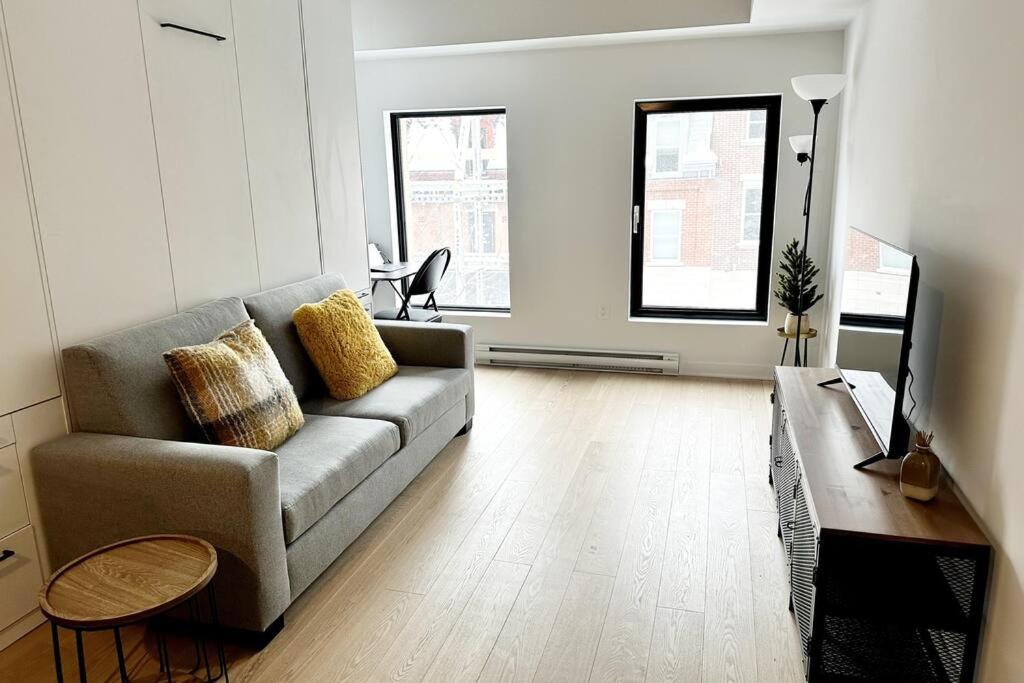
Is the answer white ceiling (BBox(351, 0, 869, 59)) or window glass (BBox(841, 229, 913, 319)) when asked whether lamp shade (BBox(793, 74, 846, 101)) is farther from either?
window glass (BBox(841, 229, 913, 319))

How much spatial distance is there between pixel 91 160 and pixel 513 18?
295 centimetres

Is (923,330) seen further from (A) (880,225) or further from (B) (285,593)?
(B) (285,593)

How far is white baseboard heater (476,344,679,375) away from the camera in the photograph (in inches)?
203

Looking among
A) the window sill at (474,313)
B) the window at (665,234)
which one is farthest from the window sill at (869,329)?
the window sill at (474,313)

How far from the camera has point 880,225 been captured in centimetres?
316

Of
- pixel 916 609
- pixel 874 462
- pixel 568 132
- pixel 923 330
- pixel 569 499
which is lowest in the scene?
pixel 569 499

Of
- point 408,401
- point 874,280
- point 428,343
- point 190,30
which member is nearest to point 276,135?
point 190,30

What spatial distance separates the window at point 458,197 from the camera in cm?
543

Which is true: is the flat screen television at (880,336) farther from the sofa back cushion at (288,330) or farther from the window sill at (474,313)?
the window sill at (474,313)

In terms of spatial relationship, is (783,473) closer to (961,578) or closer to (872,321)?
(872,321)

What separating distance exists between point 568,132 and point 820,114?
5.35 ft

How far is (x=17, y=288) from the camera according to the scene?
221 centimetres

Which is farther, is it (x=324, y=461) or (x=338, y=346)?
(x=338, y=346)

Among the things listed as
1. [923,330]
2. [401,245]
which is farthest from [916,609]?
[401,245]
